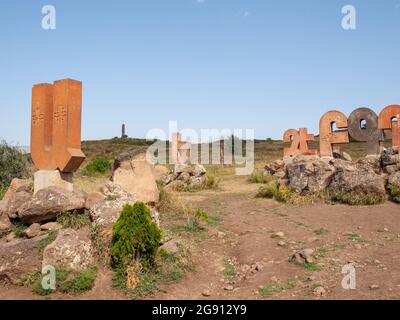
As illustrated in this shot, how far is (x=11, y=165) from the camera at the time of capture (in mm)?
15867

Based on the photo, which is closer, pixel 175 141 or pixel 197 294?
pixel 197 294

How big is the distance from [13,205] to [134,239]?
3.33m

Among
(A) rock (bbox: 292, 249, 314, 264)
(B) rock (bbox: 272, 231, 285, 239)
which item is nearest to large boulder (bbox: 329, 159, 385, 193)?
(B) rock (bbox: 272, 231, 285, 239)

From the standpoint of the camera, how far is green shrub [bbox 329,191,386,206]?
39.7 ft

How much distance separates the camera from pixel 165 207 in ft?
36.7

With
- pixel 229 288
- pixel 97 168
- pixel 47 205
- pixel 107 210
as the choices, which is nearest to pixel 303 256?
pixel 229 288

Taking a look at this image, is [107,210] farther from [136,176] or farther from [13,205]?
[136,176]

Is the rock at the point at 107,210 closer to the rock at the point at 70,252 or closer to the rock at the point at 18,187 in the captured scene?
the rock at the point at 70,252

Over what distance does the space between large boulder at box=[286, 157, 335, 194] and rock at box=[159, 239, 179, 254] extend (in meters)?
7.47

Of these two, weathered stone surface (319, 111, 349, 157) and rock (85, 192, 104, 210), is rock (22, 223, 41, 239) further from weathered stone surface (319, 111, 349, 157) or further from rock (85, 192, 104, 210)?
weathered stone surface (319, 111, 349, 157)

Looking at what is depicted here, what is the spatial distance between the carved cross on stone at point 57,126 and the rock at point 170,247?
2.78 meters

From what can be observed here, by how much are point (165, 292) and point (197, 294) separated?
1.70 ft
